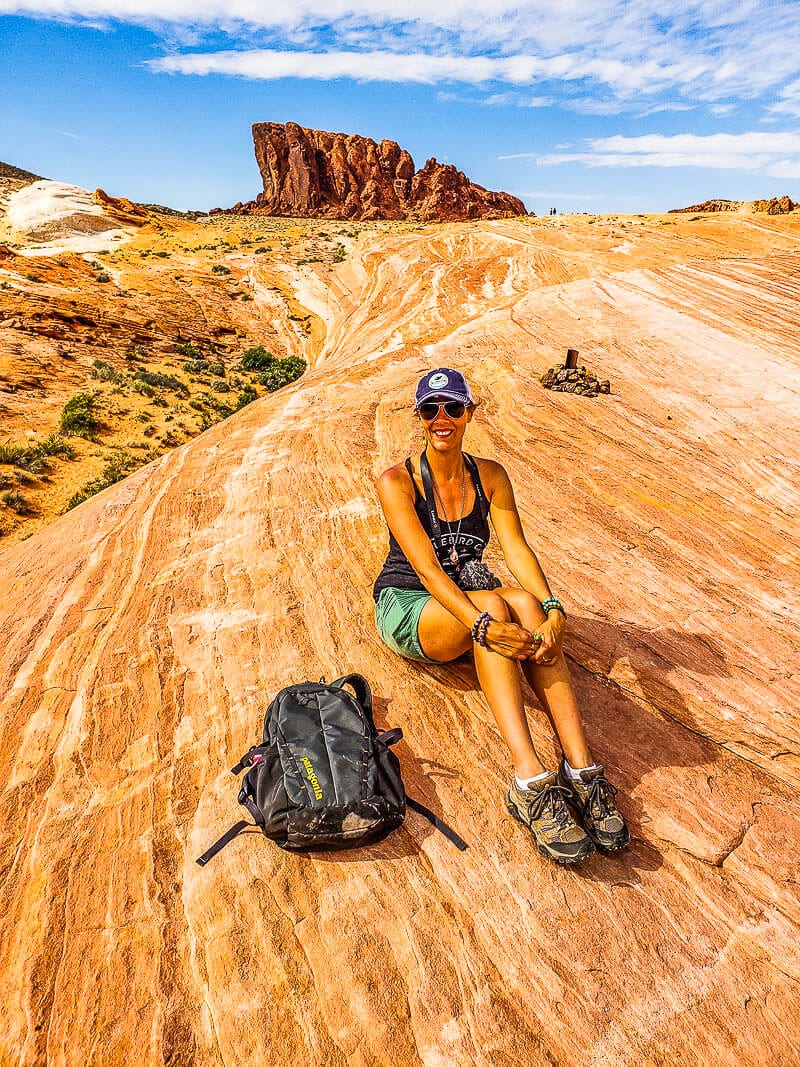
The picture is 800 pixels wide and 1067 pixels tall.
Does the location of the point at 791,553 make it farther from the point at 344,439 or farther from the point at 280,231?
the point at 280,231

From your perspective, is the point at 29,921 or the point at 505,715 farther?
the point at 505,715

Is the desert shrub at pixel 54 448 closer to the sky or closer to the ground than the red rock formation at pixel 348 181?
closer to the ground

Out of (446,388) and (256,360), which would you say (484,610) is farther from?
(256,360)

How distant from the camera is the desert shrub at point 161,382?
20.2m

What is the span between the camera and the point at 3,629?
207 inches

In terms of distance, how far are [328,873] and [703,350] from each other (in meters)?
11.0

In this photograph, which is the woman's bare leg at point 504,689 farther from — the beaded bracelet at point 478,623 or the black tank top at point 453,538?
the black tank top at point 453,538

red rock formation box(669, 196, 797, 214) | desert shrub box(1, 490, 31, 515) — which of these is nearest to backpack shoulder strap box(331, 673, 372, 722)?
desert shrub box(1, 490, 31, 515)

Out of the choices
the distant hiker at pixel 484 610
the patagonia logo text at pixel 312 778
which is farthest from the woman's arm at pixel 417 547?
the patagonia logo text at pixel 312 778

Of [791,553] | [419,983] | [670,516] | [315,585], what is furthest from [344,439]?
[419,983]

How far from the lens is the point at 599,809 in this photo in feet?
10.2

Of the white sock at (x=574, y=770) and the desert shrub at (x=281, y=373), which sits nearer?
the white sock at (x=574, y=770)

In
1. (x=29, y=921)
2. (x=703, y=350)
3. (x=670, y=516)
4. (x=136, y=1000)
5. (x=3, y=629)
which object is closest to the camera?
(x=136, y=1000)

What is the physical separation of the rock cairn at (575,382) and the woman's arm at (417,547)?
21.5 ft
